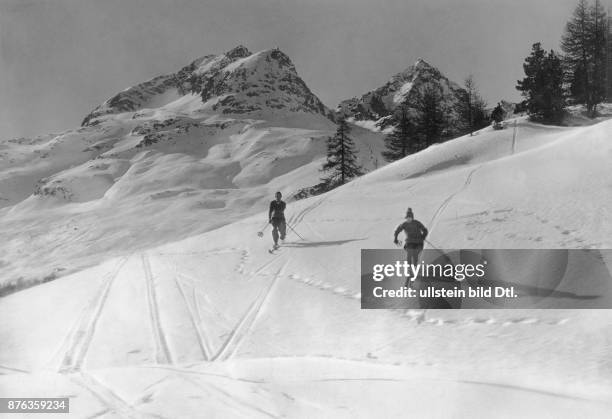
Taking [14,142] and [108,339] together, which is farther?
[14,142]

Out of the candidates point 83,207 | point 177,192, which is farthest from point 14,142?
point 177,192

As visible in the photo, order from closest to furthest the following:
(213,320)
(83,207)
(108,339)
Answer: (108,339) → (213,320) → (83,207)

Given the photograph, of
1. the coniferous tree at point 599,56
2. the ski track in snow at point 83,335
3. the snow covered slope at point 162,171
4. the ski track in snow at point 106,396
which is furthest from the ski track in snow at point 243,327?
the coniferous tree at point 599,56

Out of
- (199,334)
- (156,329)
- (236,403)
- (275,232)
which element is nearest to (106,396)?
(236,403)

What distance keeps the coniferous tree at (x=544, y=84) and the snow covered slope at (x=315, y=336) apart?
2216 centimetres

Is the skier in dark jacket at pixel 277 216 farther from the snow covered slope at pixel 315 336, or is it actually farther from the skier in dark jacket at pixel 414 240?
the skier in dark jacket at pixel 414 240

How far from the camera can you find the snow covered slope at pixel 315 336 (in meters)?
4.41

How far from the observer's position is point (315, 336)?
677cm

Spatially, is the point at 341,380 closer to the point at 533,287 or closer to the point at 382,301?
the point at 382,301

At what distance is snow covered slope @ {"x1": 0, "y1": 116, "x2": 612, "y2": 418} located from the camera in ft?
14.5

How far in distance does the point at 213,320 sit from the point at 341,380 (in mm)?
3336

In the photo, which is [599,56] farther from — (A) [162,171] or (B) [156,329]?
(A) [162,171]

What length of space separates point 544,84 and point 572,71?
8.58 meters

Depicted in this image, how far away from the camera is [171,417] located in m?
4.15
